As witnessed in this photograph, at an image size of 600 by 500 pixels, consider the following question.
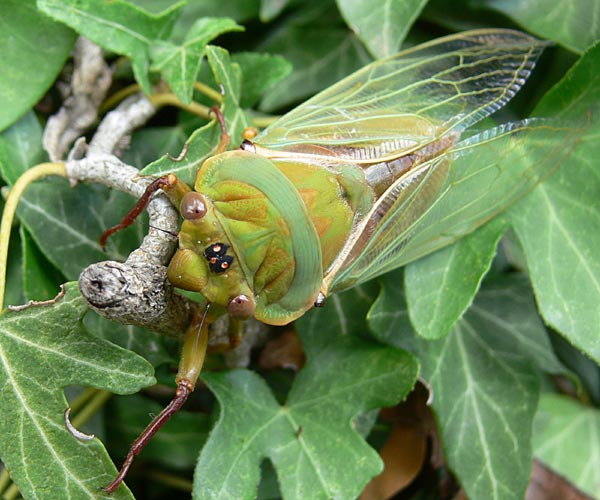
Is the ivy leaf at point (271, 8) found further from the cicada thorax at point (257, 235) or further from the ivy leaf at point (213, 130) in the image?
the cicada thorax at point (257, 235)

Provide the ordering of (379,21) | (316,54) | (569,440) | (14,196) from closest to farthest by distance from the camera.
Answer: (14,196)
(379,21)
(316,54)
(569,440)

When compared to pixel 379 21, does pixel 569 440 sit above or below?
below

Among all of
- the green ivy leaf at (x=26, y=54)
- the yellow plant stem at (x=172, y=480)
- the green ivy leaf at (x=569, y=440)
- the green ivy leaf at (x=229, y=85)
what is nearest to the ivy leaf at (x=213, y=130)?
the green ivy leaf at (x=229, y=85)

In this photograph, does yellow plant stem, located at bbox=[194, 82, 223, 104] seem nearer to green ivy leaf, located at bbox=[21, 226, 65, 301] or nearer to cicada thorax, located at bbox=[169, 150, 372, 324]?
cicada thorax, located at bbox=[169, 150, 372, 324]

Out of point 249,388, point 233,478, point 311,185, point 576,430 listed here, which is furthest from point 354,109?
point 576,430

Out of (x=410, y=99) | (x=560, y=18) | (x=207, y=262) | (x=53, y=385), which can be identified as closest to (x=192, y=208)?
(x=207, y=262)

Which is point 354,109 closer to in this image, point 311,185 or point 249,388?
point 311,185

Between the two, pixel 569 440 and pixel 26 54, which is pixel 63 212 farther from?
pixel 569 440

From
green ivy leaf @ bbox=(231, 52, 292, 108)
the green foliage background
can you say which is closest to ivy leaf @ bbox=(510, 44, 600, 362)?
the green foliage background
